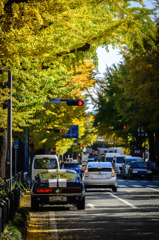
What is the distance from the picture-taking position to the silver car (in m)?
22.8

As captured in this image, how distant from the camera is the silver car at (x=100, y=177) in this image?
22.8 meters

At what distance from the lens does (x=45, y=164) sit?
24.9 metres

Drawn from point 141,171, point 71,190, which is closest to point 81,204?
point 71,190

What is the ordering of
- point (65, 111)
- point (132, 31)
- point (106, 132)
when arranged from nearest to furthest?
point (132, 31) → point (65, 111) → point (106, 132)

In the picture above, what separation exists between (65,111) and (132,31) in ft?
65.2

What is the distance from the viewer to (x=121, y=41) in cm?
1498

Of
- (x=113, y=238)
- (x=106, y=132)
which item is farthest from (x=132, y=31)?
(x=106, y=132)

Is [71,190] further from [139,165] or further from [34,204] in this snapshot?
[139,165]

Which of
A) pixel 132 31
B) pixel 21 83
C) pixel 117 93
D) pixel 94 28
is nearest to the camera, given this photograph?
pixel 132 31

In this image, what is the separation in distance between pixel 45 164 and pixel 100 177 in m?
3.45

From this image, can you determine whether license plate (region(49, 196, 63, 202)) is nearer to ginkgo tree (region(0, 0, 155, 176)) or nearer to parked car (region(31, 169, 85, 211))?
parked car (region(31, 169, 85, 211))

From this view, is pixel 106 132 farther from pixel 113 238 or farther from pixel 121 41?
pixel 113 238

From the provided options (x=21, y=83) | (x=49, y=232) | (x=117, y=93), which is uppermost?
(x=117, y=93)

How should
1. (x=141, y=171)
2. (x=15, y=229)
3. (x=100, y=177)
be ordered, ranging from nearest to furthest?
(x=15, y=229) < (x=100, y=177) < (x=141, y=171)
